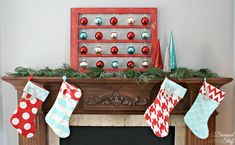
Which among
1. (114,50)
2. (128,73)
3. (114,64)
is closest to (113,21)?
(114,50)

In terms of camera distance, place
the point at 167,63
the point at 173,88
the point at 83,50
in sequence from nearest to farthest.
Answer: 1. the point at 173,88
2. the point at 167,63
3. the point at 83,50

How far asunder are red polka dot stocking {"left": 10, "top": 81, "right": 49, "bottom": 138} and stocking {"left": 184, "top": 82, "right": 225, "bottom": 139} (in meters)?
→ 1.05

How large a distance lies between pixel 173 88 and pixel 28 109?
1023 millimetres

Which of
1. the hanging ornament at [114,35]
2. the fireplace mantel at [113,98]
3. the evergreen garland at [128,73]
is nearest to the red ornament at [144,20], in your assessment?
the hanging ornament at [114,35]

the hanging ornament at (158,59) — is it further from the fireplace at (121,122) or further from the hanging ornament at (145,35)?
the fireplace at (121,122)

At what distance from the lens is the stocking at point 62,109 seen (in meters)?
1.89

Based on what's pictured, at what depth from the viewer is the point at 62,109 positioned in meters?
1.90

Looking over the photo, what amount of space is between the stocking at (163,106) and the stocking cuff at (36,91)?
74cm

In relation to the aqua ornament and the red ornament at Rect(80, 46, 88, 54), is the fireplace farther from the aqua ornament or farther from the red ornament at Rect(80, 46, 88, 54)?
the aqua ornament

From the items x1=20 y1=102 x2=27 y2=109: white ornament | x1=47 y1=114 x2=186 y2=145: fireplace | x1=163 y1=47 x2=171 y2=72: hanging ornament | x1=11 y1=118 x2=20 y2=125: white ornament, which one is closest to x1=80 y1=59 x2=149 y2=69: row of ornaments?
x1=163 y1=47 x2=171 y2=72: hanging ornament

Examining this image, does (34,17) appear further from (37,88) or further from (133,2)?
(133,2)

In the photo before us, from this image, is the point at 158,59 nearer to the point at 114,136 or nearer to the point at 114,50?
the point at 114,50

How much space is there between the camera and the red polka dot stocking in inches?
73.7

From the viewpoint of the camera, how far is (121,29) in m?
2.10
